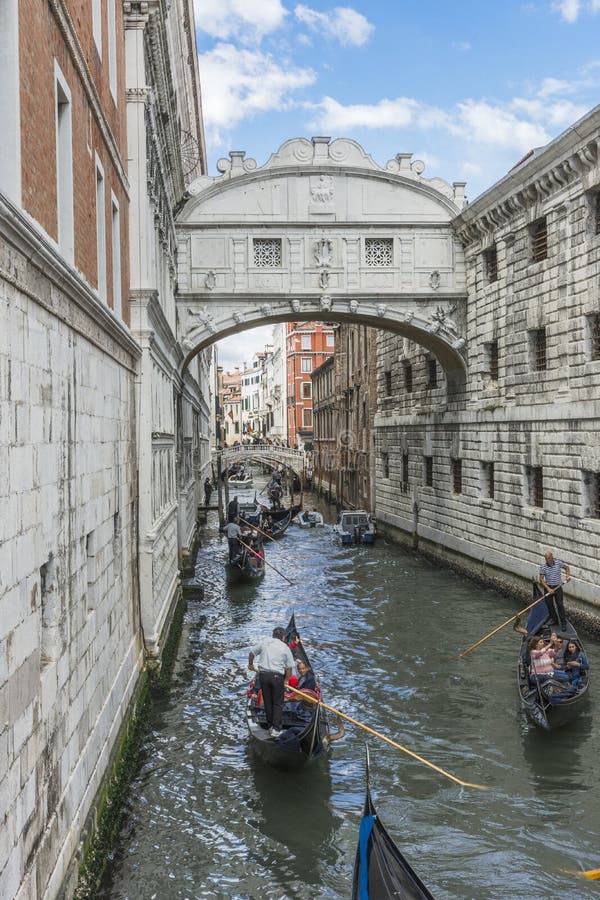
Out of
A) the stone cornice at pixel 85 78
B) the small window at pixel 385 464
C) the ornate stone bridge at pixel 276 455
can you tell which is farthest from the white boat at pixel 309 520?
the stone cornice at pixel 85 78

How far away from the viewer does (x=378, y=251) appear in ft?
55.4

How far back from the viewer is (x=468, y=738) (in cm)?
865

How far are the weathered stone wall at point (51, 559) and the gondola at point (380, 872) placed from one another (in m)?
1.65

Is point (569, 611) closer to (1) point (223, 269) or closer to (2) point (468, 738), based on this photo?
(2) point (468, 738)

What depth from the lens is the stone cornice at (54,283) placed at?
12.2ft

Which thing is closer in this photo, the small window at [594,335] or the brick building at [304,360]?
the small window at [594,335]

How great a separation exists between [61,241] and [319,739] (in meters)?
4.81

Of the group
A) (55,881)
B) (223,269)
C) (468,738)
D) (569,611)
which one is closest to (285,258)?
(223,269)

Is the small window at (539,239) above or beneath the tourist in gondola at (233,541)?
above

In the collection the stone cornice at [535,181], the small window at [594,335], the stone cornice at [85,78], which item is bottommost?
the small window at [594,335]

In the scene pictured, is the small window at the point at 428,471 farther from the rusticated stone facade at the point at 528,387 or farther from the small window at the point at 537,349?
the small window at the point at 537,349

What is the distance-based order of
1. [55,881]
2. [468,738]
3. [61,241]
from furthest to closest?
[468,738] < [61,241] < [55,881]

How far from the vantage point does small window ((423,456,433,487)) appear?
20.1 metres

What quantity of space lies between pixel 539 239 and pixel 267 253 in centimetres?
519
